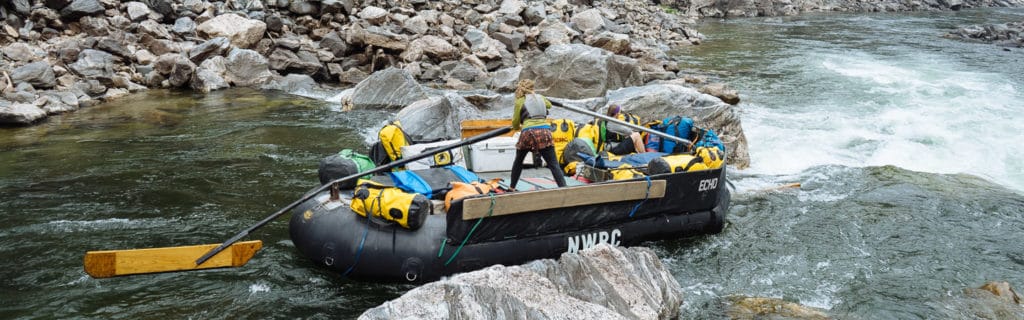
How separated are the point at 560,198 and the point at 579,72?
29.8 feet

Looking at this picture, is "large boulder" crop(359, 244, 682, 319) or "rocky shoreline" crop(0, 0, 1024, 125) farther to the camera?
"rocky shoreline" crop(0, 0, 1024, 125)

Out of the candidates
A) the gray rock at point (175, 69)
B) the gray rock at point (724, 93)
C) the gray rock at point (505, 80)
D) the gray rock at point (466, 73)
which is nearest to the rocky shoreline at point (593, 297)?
the gray rock at point (724, 93)

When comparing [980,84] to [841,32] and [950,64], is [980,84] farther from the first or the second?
[841,32]

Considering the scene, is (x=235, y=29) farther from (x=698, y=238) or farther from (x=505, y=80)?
(x=698, y=238)

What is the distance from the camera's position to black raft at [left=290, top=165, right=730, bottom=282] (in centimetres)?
643

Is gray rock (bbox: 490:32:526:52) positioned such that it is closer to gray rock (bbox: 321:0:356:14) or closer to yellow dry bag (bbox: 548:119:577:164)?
gray rock (bbox: 321:0:356:14)

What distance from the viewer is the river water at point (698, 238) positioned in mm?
6664

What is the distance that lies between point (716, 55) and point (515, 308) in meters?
19.8

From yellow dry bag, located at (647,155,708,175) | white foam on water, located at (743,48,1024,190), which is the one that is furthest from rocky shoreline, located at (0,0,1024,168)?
yellow dry bag, located at (647,155,708,175)

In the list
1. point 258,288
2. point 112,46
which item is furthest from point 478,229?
point 112,46

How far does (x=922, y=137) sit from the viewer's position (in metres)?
13.0

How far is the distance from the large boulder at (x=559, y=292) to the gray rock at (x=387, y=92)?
9344mm

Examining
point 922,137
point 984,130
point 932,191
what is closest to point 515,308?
point 932,191

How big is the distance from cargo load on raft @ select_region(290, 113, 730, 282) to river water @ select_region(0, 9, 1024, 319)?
1.25 ft
